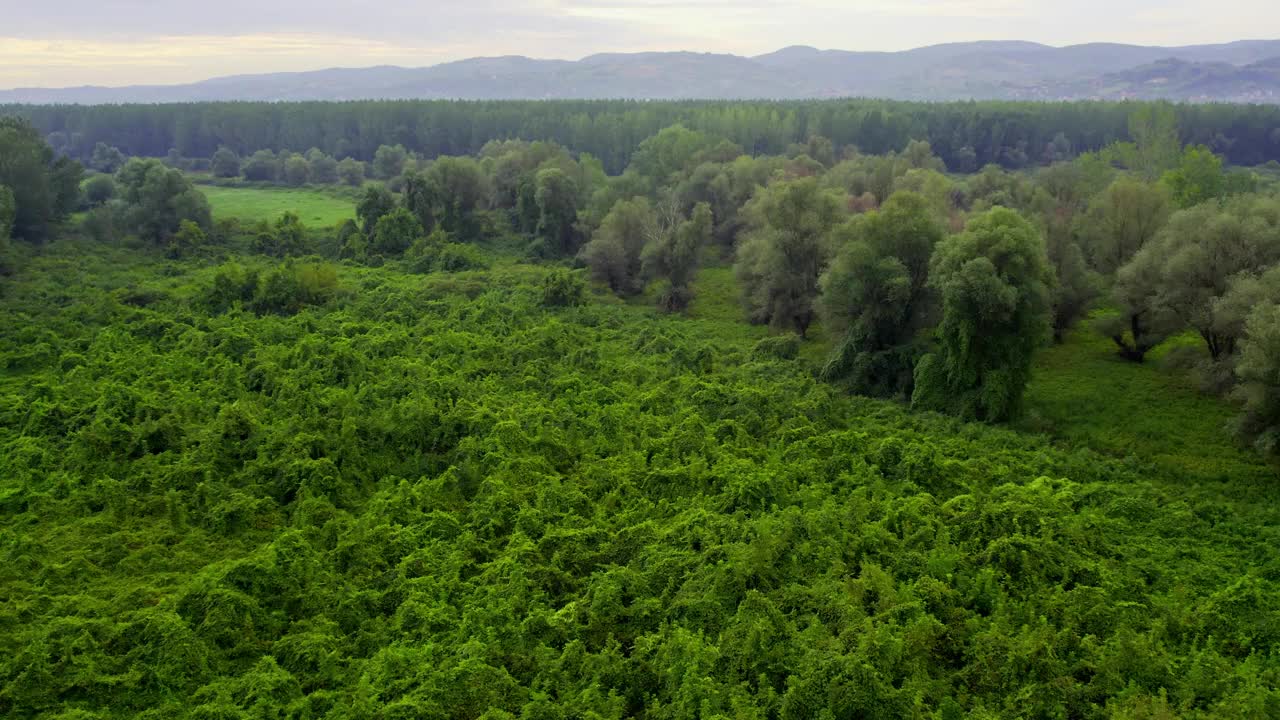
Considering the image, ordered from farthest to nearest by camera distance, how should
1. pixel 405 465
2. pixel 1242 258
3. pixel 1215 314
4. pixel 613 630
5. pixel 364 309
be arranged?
pixel 364 309
pixel 1242 258
pixel 1215 314
pixel 405 465
pixel 613 630

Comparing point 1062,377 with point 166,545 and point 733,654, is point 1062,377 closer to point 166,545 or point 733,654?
point 733,654

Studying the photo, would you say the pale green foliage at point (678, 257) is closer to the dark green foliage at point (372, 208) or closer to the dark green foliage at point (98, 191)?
the dark green foliage at point (372, 208)

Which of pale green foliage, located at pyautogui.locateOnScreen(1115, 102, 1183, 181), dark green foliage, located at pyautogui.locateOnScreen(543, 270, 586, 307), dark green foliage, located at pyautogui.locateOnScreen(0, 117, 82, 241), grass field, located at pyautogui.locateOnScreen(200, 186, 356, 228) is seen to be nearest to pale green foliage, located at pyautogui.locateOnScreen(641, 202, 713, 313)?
dark green foliage, located at pyautogui.locateOnScreen(543, 270, 586, 307)

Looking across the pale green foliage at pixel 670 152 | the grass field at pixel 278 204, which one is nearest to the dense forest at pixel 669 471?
the grass field at pixel 278 204

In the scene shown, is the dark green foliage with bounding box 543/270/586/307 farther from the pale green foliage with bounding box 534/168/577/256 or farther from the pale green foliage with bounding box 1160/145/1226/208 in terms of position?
the pale green foliage with bounding box 1160/145/1226/208

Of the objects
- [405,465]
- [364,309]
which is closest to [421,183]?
[364,309]

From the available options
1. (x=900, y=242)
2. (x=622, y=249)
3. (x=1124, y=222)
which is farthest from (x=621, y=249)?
(x=1124, y=222)
